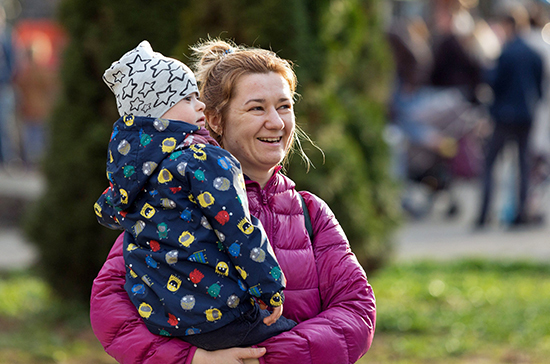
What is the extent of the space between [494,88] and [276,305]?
781 cm

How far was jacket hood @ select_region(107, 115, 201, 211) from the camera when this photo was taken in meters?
2.02

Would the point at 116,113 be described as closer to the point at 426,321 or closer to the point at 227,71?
the point at 426,321

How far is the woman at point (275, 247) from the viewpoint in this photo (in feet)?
7.03

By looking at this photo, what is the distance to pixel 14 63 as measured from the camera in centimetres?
1330

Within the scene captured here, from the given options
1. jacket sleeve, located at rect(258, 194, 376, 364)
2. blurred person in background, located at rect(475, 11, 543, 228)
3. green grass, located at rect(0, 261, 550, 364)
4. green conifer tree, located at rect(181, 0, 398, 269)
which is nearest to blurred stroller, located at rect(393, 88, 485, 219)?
blurred person in background, located at rect(475, 11, 543, 228)

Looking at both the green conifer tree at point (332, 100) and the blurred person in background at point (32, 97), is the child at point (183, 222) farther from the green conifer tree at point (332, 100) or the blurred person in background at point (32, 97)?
the blurred person in background at point (32, 97)

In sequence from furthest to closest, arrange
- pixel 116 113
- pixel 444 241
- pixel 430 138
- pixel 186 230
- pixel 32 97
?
pixel 32 97 < pixel 430 138 < pixel 444 241 < pixel 116 113 < pixel 186 230

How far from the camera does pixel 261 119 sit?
7.22 feet

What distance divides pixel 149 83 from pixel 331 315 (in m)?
0.81

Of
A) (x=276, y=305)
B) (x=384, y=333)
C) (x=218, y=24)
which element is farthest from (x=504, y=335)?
(x=276, y=305)

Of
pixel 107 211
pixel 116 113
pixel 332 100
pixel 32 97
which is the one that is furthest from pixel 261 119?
pixel 32 97

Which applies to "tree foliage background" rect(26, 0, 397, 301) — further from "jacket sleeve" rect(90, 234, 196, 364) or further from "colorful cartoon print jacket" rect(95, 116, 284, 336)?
"colorful cartoon print jacket" rect(95, 116, 284, 336)

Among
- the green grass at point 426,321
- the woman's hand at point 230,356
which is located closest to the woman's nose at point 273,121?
the woman's hand at point 230,356

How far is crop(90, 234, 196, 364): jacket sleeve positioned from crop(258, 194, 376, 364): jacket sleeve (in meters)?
0.25
